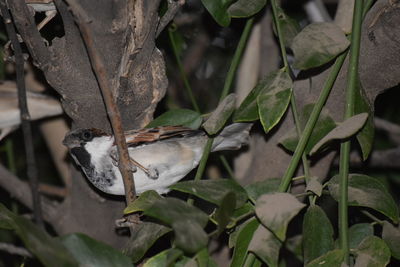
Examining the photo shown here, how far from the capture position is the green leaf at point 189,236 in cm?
111

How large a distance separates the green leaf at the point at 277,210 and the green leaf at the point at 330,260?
12cm

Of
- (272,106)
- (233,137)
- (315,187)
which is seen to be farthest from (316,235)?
(233,137)

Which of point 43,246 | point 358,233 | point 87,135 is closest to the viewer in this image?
point 43,246

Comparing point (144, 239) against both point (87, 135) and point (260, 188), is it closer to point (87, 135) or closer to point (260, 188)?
point (260, 188)

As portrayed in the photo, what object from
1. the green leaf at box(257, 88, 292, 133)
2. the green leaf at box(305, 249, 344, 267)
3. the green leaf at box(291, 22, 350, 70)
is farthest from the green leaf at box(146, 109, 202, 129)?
the green leaf at box(305, 249, 344, 267)

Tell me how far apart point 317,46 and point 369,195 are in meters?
0.37

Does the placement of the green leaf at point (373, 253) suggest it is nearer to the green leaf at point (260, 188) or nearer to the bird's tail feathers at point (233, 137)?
the green leaf at point (260, 188)

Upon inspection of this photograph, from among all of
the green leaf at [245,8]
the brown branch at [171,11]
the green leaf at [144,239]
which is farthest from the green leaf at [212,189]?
the brown branch at [171,11]

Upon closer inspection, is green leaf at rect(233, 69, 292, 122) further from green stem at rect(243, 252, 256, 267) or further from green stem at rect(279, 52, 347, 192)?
green stem at rect(243, 252, 256, 267)

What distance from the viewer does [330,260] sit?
1.31m

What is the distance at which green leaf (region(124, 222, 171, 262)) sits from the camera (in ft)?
4.77

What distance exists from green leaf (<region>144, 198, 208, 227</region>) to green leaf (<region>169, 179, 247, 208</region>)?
A: 3.3 inches

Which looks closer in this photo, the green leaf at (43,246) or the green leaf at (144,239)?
the green leaf at (43,246)

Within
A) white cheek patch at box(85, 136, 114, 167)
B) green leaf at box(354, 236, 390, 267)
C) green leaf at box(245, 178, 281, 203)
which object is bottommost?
green leaf at box(354, 236, 390, 267)
